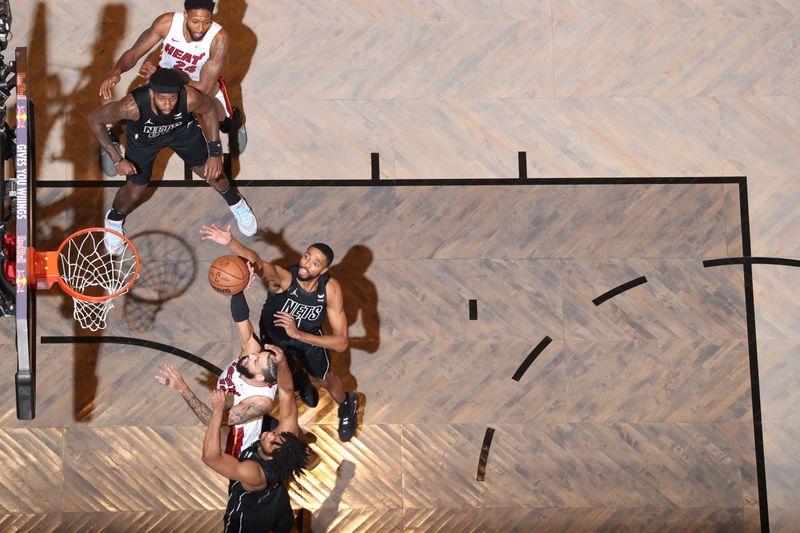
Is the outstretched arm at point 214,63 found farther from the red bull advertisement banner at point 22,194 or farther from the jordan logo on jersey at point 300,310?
the jordan logo on jersey at point 300,310

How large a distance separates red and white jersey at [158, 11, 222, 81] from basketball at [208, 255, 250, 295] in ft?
5.96

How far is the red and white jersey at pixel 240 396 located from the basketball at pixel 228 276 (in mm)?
774

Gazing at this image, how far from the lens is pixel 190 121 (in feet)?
21.4

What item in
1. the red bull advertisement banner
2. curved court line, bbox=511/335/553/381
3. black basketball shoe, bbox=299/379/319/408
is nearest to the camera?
the red bull advertisement banner

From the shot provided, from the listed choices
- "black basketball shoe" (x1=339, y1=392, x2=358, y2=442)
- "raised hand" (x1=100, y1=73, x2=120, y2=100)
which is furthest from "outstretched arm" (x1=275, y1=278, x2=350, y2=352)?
"raised hand" (x1=100, y1=73, x2=120, y2=100)

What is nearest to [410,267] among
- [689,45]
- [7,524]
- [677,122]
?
[677,122]

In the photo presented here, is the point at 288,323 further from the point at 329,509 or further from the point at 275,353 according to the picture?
the point at 329,509

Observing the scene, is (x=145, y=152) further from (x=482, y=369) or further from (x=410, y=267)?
(x=482, y=369)

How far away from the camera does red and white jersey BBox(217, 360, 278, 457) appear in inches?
249

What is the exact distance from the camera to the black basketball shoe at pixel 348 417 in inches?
275

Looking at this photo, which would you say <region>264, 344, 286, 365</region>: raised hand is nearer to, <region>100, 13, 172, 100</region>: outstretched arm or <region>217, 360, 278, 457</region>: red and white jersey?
<region>217, 360, 278, 457</region>: red and white jersey

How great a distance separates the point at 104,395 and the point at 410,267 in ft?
9.20

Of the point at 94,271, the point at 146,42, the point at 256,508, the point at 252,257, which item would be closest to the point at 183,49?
the point at 146,42

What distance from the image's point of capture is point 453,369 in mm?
7316
